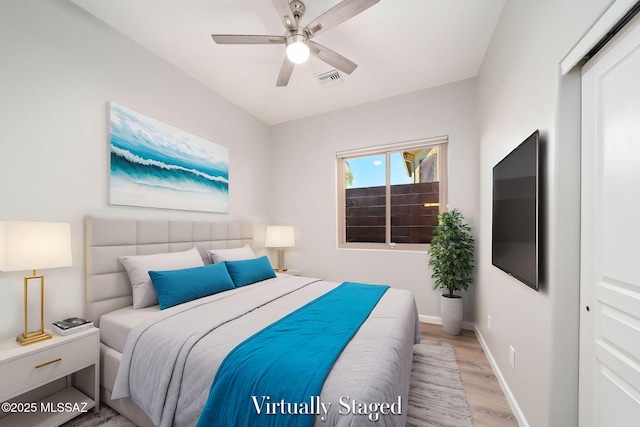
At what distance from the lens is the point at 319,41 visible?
2.44m

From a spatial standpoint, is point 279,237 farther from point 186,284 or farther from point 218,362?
point 218,362

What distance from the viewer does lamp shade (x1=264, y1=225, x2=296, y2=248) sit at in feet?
12.4

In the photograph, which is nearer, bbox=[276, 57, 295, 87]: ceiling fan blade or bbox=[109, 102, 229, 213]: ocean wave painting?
bbox=[276, 57, 295, 87]: ceiling fan blade

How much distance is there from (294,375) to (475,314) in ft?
9.07

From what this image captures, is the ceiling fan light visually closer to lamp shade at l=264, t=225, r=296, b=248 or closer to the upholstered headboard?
the upholstered headboard

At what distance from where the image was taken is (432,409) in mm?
1766

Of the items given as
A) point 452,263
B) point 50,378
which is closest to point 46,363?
point 50,378

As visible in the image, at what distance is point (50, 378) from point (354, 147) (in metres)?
3.61

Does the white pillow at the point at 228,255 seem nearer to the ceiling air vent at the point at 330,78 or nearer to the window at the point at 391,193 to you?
the window at the point at 391,193

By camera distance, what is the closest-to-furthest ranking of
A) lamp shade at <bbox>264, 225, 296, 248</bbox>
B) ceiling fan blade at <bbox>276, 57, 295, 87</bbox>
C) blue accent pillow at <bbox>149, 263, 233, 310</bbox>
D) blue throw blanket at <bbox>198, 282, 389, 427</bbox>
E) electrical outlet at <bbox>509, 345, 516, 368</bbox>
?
blue throw blanket at <bbox>198, 282, 389, 427</bbox>, electrical outlet at <bbox>509, 345, 516, 368</bbox>, blue accent pillow at <bbox>149, 263, 233, 310</bbox>, ceiling fan blade at <bbox>276, 57, 295, 87</bbox>, lamp shade at <bbox>264, 225, 296, 248</bbox>

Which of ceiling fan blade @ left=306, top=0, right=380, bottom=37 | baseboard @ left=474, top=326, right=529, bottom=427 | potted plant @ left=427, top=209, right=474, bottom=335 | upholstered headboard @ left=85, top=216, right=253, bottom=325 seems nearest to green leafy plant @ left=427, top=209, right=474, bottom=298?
potted plant @ left=427, top=209, right=474, bottom=335

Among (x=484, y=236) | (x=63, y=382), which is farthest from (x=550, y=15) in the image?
(x=63, y=382)

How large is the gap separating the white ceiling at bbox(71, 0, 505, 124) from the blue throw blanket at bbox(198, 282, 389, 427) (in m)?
2.33

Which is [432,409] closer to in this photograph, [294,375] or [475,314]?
[294,375]
